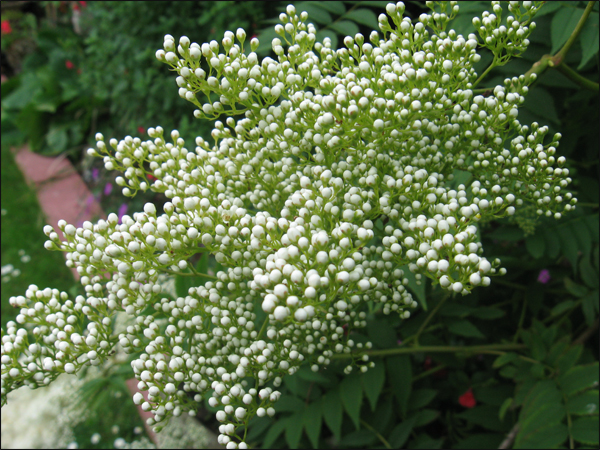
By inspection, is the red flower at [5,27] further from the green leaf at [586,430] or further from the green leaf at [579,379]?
the green leaf at [586,430]

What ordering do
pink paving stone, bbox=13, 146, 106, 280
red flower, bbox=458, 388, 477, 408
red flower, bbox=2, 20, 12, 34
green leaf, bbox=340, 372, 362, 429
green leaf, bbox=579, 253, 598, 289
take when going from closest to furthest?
green leaf, bbox=340, 372, 362, 429 < green leaf, bbox=579, 253, 598, 289 < red flower, bbox=458, 388, 477, 408 < pink paving stone, bbox=13, 146, 106, 280 < red flower, bbox=2, 20, 12, 34

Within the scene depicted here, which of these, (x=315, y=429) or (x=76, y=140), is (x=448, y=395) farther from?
(x=76, y=140)

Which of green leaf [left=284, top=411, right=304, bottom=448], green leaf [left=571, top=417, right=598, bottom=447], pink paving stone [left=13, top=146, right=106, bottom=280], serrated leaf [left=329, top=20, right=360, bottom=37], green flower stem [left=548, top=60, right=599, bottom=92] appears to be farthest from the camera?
pink paving stone [left=13, top=146, right=106, bottom=280]

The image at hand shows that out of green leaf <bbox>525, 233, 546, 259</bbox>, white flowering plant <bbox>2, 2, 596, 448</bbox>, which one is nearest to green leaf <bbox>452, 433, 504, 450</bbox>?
green leaf <bbox>525, 233, 546, 259</bbox>

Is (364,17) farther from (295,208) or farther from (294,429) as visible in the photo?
(294,429)

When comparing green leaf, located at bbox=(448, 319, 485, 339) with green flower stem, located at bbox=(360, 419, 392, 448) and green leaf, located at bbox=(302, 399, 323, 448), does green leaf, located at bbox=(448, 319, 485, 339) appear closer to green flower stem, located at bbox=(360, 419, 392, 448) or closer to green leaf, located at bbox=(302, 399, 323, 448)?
green flower stem, located at bbox=(360, 419, 392, 448)

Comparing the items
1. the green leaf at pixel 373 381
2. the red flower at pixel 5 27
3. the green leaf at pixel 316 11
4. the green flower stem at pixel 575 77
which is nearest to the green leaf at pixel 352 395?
the green leaf at pixel 373 381

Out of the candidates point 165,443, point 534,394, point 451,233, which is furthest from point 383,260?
point 165,443
